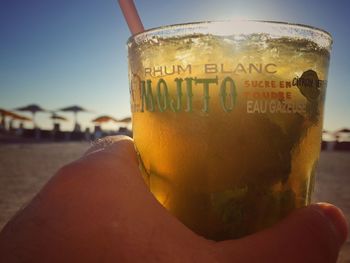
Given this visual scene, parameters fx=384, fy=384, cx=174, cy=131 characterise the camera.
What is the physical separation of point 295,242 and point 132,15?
99 centimetres

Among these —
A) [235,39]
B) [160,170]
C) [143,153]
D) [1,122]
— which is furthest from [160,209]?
[1,122]

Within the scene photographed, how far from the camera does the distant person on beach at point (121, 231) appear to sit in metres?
0.98

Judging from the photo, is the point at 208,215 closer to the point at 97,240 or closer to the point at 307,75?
the point at 97,240

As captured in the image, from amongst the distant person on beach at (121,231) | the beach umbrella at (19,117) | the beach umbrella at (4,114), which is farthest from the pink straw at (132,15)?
the beach umbrella at (19,117)

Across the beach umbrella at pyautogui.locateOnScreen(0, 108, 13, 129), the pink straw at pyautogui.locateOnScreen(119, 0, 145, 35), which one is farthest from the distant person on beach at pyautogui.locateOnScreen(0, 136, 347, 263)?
the beach umbrella at pyautogui.locateOnScreen(0, 108, 13, 129)

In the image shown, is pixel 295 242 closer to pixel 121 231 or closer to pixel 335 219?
pixel 335 219

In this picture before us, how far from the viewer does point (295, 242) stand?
3.60ft

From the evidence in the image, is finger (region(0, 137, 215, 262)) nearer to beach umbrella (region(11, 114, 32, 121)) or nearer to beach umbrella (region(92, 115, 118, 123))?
beach umbrella (region(11, 114, 32, 121))

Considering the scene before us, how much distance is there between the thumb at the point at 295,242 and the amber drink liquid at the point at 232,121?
2.0 inches

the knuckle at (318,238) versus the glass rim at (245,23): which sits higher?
the glass rim at (245,23)

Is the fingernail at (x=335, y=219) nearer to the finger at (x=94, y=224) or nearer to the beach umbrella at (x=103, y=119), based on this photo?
the finger at (x=94, y=224)

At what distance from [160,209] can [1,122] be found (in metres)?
36.6

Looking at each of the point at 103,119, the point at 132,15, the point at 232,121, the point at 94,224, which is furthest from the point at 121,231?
the point at 103,119

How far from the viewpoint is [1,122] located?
34.3 metres
